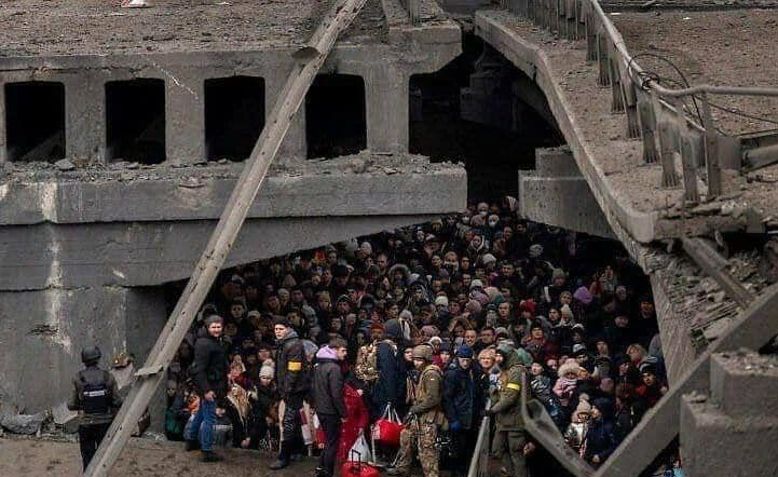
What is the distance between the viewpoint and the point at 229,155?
2055 centimetres

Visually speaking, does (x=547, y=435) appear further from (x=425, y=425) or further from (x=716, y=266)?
(x=716, y=266)

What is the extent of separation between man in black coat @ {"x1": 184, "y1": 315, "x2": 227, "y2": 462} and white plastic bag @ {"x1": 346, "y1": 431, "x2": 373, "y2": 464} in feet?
4.50

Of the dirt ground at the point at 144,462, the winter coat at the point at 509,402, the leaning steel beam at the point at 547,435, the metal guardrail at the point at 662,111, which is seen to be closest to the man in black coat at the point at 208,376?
the dirt ground at the point at 144,462

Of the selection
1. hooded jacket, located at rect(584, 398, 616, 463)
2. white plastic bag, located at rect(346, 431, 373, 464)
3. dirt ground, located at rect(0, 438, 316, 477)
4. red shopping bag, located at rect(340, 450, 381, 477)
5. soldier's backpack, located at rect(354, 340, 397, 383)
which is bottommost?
dirt ground, located at rect(0, 438, 316, 477)

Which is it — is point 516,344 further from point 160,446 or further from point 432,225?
point 432,225

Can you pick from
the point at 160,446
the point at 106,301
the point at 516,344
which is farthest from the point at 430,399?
the point at 106,301

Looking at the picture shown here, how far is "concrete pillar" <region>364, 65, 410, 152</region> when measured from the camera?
16375mm

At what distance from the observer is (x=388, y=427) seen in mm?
13992

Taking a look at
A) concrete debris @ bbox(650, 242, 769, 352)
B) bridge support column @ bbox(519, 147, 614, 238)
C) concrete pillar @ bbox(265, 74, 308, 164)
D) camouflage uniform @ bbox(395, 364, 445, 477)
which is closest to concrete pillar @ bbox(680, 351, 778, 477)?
concrete debris @ bbox(650, 242, 769, 352)

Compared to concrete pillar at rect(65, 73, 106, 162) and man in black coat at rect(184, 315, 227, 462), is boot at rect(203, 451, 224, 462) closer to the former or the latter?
man in black coat at rect(184, 315, 227, 462)

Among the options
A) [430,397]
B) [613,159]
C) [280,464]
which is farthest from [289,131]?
[613,159]

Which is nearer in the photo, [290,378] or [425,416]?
[425,416]

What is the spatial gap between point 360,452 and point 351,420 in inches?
10.7

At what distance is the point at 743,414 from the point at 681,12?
13775 millimetres
